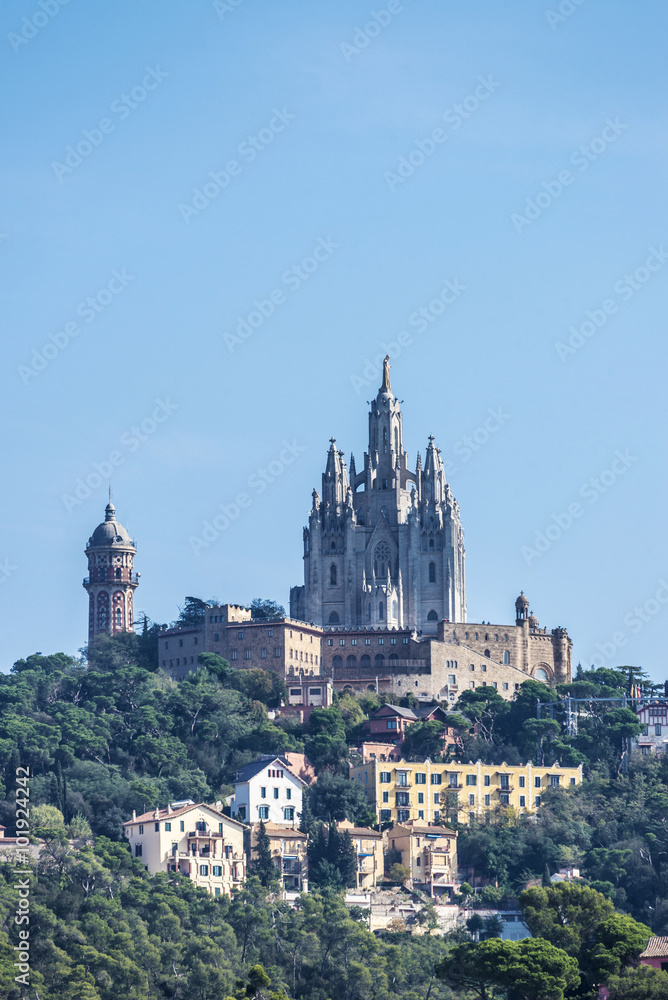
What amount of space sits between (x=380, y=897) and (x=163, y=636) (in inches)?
1338

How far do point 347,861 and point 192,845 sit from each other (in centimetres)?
863

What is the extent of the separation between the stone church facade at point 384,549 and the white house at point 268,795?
27.7 metres

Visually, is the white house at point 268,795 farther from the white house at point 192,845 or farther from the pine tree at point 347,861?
the white house at point 192,845

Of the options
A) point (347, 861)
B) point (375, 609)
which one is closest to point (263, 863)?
point (347, 861)

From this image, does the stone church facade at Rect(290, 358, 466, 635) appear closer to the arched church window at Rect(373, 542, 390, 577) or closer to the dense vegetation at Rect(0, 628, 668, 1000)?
the arched church window at Rect(373, 542, 390, 577)

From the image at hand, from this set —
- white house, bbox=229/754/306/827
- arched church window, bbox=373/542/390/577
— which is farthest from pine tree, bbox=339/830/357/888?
arched church window, bbox=373/542/390/577

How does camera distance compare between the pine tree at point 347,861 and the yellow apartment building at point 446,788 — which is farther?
the yellow apartment building at point 446,788

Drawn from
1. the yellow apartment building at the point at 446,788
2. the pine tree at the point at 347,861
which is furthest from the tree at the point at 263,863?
the yellow apartment building at the point at 446,788

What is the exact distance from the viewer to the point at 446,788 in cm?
12619

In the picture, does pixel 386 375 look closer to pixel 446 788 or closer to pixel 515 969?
pixel 446 788

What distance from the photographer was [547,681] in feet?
488

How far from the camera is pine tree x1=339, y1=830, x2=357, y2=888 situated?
11662cm

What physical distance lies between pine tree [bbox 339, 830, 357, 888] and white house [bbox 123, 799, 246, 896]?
16.9 ft

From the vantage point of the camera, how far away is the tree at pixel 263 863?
11450 centimetres
